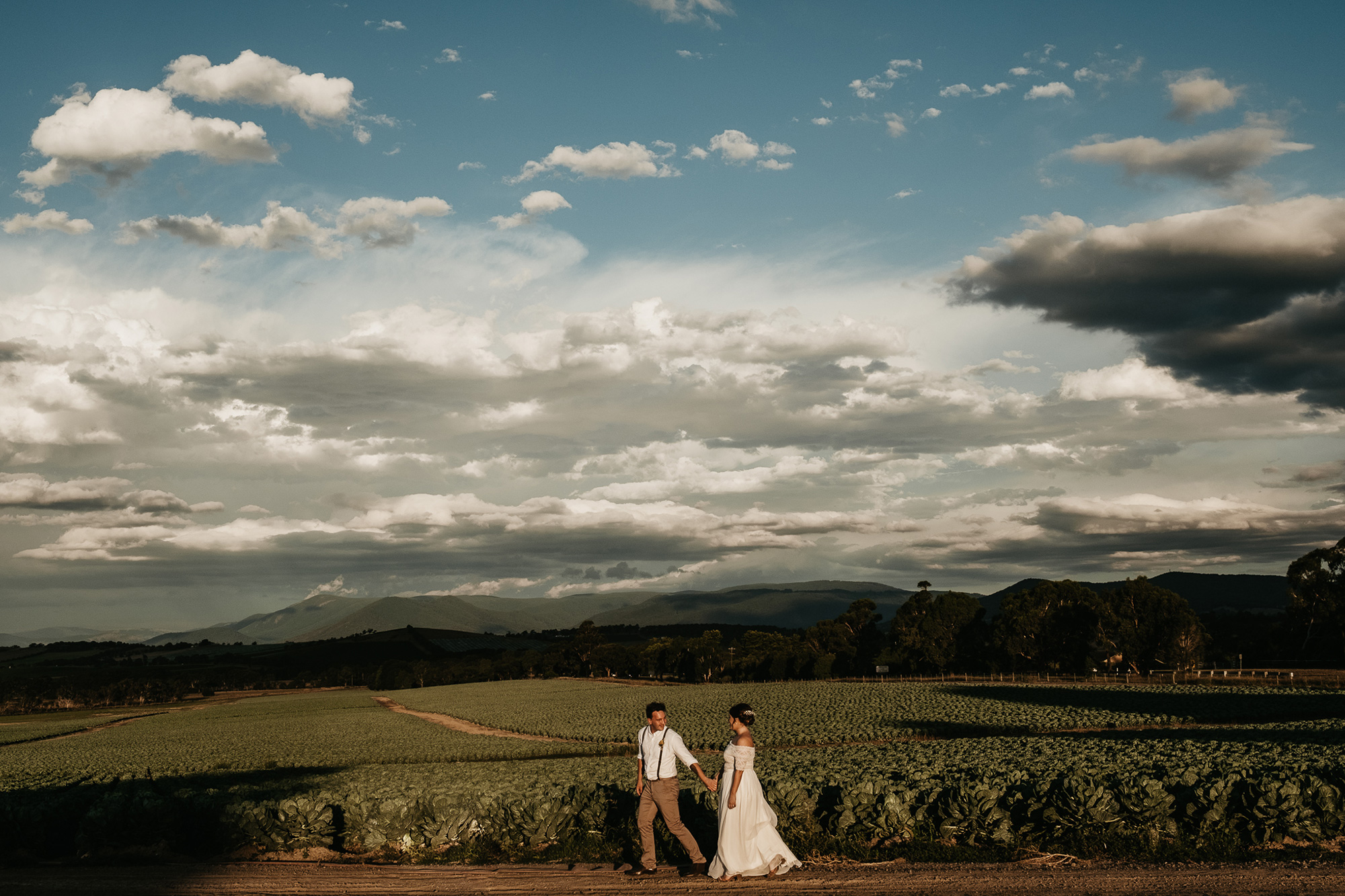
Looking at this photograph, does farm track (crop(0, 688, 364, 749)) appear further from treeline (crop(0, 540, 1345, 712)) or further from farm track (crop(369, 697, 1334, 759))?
farm track (crop(369, 697, 1334, 759))

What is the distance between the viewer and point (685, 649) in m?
150

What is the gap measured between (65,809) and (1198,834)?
73.8 ft

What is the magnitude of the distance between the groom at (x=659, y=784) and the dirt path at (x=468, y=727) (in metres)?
41.2

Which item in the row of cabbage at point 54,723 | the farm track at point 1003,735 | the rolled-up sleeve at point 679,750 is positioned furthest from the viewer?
the row of cabbage at point 54,723

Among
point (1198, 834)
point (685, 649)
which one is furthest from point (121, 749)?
point (685, 649)

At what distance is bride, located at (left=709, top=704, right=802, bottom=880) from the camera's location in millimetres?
13469

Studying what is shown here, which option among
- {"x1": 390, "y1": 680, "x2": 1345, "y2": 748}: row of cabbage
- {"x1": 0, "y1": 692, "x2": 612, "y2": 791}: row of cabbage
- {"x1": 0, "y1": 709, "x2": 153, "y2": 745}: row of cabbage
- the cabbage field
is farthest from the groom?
{"x1": 0, "y1": 709, "x2": 153, "y2": 745}: row of cabbage

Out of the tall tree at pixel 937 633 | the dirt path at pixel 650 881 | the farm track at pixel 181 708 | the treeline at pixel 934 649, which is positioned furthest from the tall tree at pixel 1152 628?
the farm track at pixel 181 708

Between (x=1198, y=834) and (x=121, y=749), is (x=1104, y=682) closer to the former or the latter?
(x=1198, y=834)

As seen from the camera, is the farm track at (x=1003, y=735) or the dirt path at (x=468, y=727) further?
the dirt path at (x=468, y=727)

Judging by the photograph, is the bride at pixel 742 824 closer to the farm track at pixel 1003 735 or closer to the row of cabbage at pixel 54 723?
the farm track at pixel 1003 735

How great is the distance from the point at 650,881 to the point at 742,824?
75.9 inches

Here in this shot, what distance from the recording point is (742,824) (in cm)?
1366

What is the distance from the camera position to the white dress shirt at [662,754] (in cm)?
1410
